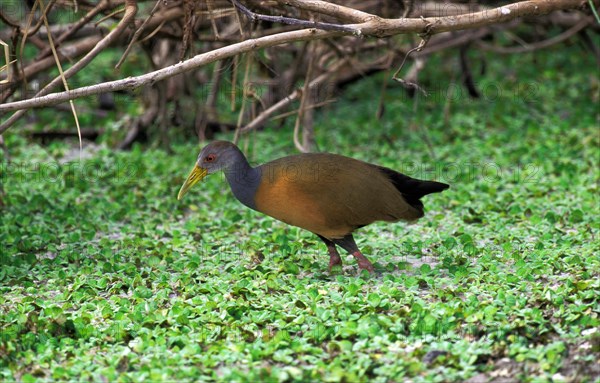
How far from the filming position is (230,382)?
13.5 feet

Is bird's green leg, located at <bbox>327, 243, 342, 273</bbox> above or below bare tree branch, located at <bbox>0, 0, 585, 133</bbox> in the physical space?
below

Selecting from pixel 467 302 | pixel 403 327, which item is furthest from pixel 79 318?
pixel 467 302

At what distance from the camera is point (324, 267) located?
5945mm

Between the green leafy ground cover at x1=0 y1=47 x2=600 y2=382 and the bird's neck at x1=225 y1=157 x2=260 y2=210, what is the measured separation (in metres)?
0.50

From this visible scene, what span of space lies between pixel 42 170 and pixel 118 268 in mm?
2916

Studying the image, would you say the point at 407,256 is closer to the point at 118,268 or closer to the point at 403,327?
the point at 403,327

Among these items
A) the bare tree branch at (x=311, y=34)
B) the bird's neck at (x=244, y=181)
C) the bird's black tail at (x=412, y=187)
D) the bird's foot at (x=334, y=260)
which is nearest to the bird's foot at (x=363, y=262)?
the bird's foot at (x=334, y=260)

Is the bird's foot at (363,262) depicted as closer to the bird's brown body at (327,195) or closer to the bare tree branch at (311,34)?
the bird's brown body at (327,195)

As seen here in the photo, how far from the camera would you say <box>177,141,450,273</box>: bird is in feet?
18.3

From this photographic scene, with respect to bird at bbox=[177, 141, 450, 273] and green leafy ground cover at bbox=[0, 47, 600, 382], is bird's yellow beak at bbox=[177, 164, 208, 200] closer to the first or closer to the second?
bird at bbox=[177, 141, 450, 273]

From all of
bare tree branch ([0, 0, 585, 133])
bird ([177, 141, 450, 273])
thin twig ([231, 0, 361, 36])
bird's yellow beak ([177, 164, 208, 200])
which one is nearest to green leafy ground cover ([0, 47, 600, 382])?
bird ([177, 141, 450, 273])

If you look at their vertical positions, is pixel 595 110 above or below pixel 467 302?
above

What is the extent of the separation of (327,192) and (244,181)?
57cm

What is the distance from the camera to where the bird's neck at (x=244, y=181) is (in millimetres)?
5746
